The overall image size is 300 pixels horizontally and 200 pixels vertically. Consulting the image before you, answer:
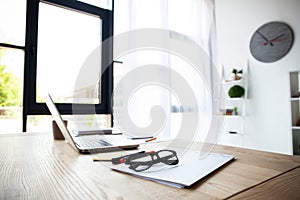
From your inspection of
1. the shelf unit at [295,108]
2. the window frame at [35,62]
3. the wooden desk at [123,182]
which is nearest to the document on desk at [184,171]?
the wooden desk at [123,182]

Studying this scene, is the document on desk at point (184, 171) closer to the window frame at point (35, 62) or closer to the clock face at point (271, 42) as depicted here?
the window frame at point (35, 62)

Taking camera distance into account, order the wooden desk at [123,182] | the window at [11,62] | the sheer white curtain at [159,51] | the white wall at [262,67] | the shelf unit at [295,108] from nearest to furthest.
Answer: the wooden desk at [123,182], the window at [11,62], the sheer white curtain at [159,51], the shelf unit at [295,108], the white wall at [262,67]

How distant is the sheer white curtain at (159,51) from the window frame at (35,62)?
0.14 m

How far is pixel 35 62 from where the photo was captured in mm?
1674

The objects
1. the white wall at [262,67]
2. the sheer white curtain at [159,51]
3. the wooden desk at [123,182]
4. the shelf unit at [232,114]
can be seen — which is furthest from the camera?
the shelf unit at [232,114]

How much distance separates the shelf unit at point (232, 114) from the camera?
2477 mm

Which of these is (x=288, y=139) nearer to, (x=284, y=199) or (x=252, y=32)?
(x=252, y=32)

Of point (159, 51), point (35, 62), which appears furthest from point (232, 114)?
point (35, 62)

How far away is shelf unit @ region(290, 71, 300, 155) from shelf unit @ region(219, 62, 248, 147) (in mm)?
458

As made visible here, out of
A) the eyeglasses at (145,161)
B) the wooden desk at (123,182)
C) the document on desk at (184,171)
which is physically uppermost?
the eyeglasses at (145,161)

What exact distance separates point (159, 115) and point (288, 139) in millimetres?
1405

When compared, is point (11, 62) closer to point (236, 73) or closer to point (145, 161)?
point (145, 161)

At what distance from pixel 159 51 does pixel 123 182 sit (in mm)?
1731

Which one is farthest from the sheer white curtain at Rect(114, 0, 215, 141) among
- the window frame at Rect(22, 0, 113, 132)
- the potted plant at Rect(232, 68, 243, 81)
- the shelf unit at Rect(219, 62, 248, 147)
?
the potted plant at Rect(232, 68, 243, 81)
